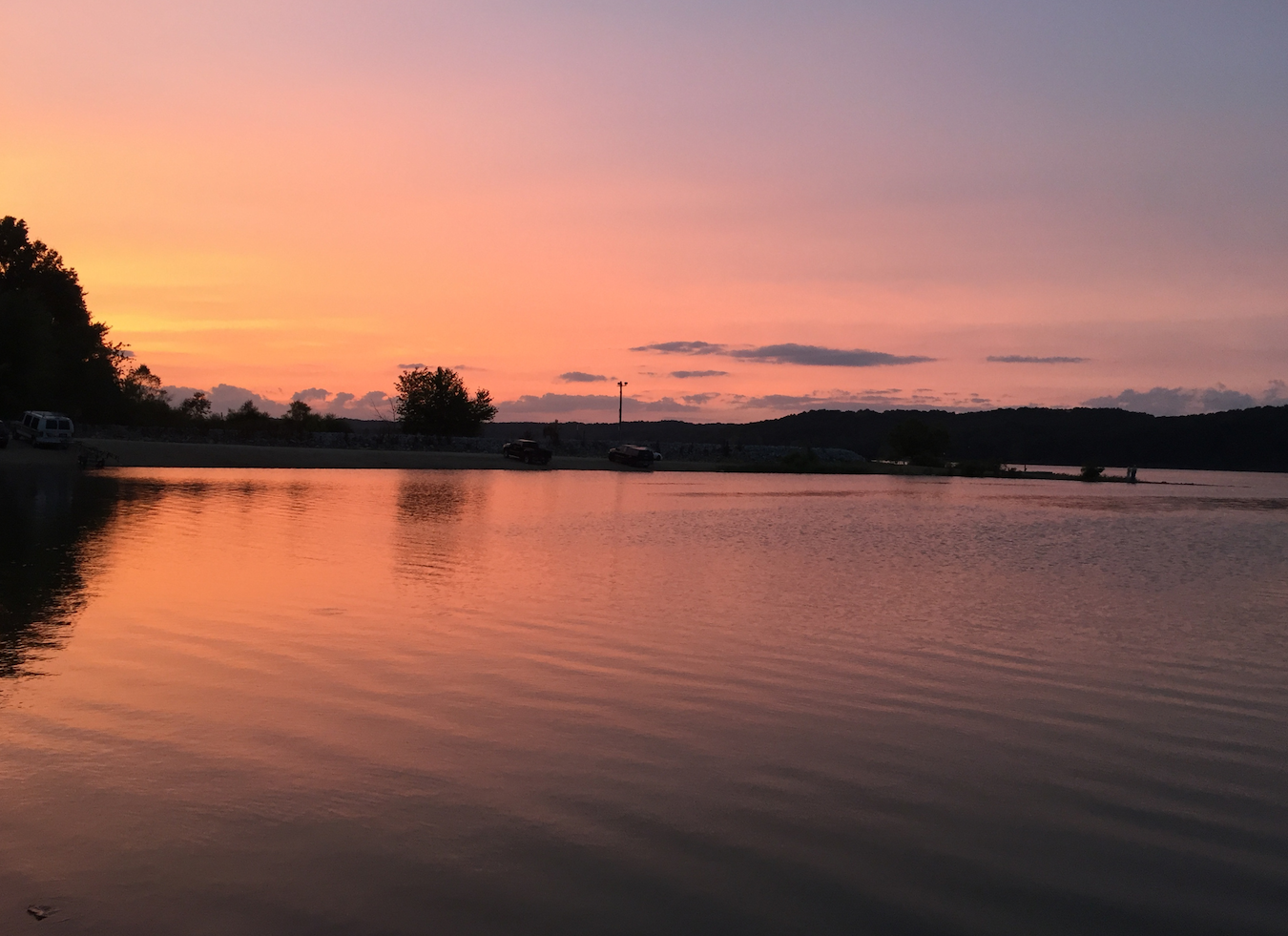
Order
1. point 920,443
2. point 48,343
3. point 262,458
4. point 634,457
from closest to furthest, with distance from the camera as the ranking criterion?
point 48,343 → point 262,458 → point 634,457 → point 920,443

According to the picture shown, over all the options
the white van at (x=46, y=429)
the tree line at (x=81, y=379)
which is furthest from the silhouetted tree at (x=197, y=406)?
the white van at (x=46, y=429)

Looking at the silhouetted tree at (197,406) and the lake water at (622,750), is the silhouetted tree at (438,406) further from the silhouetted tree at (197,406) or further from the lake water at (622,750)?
the lake water at (622,750)

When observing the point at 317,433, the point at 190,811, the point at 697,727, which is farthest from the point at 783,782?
the point at 317,433

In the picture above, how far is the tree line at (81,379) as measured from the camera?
73.4m

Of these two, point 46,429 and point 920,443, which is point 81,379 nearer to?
point 46,429

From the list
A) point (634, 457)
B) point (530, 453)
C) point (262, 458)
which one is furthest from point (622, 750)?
point (634, 457)

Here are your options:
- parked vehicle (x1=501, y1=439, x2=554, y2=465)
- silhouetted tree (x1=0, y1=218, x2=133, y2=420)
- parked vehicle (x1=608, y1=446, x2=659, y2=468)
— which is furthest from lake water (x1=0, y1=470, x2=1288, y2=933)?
parked vehicle (x1=608, y1=446, x2=659, y2=468)

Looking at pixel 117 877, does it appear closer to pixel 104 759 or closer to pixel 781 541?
pixel 104 759

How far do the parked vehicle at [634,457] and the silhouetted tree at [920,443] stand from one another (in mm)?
61991

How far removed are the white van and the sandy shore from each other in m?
0.65

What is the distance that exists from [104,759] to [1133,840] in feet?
26.9

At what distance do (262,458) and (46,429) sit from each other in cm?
1922

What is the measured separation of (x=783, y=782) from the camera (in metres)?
8.47

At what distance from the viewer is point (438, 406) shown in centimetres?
12475
